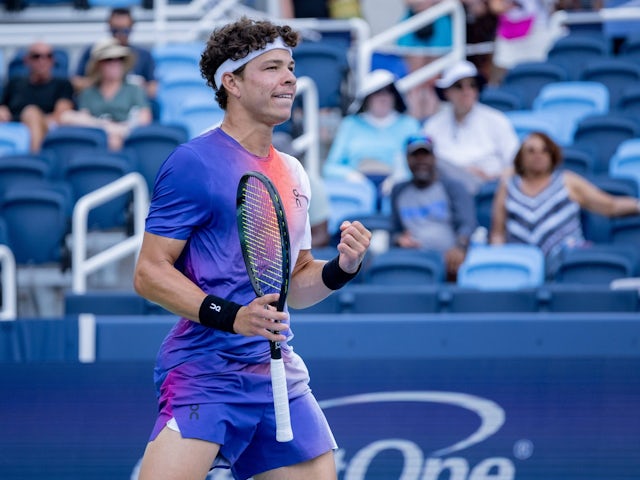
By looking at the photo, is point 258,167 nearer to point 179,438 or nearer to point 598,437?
point 179,438

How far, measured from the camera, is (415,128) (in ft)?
31.1

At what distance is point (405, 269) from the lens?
24.0 ft

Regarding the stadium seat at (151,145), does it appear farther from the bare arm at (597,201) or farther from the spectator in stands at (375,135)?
the bare arm at (597,201)

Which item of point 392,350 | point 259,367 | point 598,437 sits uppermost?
point 259,367

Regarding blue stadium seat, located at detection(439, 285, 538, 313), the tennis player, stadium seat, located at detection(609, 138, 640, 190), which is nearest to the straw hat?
stadium seat, located at detection(609, 138, 640, 190)

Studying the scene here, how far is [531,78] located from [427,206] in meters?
2.81

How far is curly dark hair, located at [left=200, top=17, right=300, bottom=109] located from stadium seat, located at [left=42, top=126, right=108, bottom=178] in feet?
18.3

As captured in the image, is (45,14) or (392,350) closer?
(392,350)

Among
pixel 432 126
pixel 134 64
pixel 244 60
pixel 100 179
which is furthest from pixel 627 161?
pixel 244 60

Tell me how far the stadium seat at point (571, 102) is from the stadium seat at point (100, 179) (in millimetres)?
3062

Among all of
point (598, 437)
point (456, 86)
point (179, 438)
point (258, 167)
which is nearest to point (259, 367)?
point (179, 438)

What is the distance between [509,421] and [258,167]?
1.92 m

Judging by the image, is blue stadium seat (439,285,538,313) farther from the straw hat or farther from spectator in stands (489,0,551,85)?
spectator in stands (489,0,551,85)

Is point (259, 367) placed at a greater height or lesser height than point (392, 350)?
greater
